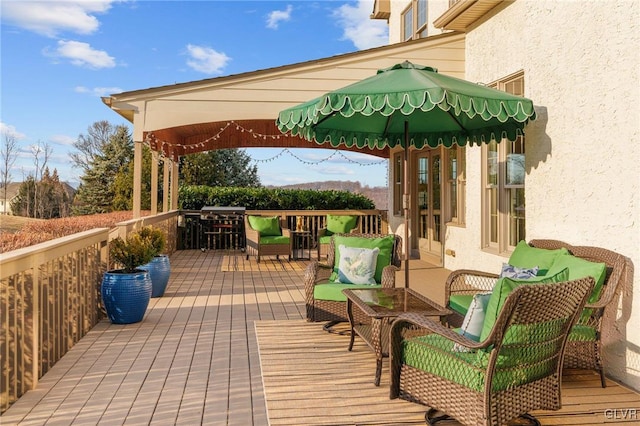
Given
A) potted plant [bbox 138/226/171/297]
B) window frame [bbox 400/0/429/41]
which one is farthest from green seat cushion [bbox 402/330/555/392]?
window frame [bbox 400/0/429/41]

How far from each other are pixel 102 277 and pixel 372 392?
328 cm

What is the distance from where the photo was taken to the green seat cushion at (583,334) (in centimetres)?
328

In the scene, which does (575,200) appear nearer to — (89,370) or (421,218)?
(89,370)

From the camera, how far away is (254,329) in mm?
4809

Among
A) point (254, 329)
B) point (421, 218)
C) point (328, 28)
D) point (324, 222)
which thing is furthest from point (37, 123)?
point (254, 329)

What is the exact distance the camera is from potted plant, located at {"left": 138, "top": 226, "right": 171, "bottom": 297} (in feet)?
20.0

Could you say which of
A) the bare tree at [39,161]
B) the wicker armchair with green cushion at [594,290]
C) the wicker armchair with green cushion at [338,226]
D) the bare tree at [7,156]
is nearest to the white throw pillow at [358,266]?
the wicker armchair with green cushion at [594,290]

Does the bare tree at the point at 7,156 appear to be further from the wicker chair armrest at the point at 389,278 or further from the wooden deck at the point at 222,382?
the wicker chair armrest at the point at 389,278

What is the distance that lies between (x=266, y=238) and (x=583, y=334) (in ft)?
23.0

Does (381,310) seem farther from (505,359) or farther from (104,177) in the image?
(104,177)

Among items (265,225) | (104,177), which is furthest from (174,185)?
(104,177)

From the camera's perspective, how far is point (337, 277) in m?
5.10

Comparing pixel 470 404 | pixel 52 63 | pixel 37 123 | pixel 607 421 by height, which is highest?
pixel 52 63

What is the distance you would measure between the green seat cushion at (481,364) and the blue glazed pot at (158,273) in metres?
4.27
